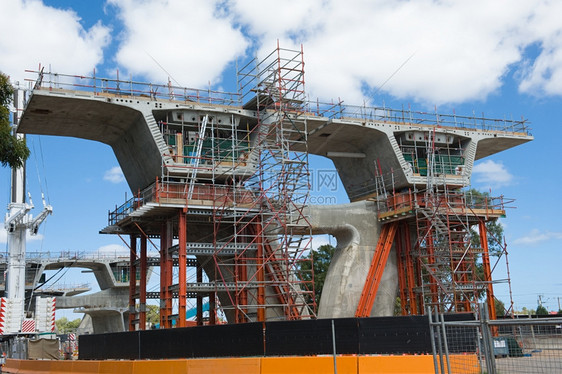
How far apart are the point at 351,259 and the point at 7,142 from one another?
26.1m

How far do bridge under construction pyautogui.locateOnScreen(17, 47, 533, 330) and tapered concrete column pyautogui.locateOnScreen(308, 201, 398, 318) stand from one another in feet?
0.27

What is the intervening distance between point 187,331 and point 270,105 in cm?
1829

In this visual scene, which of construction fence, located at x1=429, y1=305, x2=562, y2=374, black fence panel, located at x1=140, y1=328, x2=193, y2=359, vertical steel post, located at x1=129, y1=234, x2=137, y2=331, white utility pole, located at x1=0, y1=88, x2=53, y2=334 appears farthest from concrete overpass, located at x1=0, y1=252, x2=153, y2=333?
construction fence, located at x1=429, y1=305, x2=562, y2=374

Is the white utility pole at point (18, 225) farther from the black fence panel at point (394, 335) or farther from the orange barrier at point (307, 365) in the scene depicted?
the black fence panel at point (394, 335)

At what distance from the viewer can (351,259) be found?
41.7m

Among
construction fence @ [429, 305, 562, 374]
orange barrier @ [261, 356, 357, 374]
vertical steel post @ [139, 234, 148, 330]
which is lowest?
orange barrier @ [261, 356, 357, 374]

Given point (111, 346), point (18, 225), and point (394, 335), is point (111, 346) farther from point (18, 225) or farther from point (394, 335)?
point (18, 225)

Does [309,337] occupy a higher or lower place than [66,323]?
lower

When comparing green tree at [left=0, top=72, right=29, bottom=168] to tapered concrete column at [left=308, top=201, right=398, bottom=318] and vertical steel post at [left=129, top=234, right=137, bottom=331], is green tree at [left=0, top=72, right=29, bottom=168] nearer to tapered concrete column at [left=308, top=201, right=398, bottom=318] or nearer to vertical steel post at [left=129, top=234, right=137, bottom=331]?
vertical steel post at [left=129, top=234, right=137, bottom=331]

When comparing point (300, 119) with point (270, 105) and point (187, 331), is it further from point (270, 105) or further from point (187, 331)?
point (187, 331)

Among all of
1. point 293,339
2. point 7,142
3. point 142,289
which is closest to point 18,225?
point 142,289

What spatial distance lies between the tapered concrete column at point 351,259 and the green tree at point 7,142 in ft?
73.4

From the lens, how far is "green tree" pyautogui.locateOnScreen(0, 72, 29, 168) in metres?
20.2

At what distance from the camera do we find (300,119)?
38781mm
